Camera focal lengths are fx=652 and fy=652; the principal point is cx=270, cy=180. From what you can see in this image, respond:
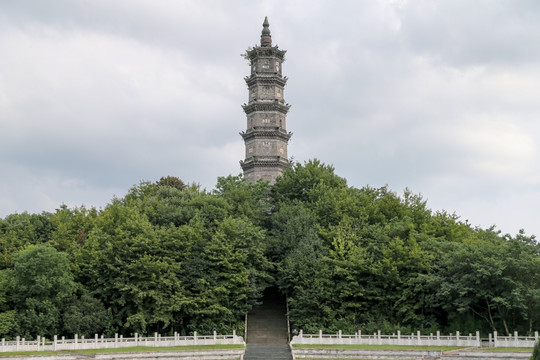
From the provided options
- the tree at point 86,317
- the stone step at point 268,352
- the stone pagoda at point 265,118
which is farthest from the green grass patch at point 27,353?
the stone pagoda at point 265,118

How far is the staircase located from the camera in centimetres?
3928

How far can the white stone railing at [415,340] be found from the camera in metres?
37.9

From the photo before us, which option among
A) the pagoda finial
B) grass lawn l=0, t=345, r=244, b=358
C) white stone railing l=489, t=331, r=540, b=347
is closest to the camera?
grass lawn l=0, t=345, r=244, b=358

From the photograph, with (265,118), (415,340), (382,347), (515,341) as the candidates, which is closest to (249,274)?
(382,347)

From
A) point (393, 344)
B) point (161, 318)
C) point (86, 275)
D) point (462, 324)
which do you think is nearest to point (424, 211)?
point (462, 324)

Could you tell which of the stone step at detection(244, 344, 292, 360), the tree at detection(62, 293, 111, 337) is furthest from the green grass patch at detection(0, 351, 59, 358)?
the stone step at detection(244, 344, 292, 360)

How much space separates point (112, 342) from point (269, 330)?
1239 cm

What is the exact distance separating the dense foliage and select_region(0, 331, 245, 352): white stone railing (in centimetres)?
197

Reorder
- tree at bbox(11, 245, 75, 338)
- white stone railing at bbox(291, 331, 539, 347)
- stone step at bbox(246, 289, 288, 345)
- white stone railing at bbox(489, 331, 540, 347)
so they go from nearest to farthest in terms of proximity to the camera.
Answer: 1. white stone railing at bbox(489, 331, 540, 347)
2. white stone railing at bbox(291, 331, 539, 347)
3. tree at bbox(11, 245, 75, 338)
4. stone step at bbox(246, 289, 288, 345)

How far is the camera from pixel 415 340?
3962 centimetres

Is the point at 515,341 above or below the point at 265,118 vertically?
below

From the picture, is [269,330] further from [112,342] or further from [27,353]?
[27,353]

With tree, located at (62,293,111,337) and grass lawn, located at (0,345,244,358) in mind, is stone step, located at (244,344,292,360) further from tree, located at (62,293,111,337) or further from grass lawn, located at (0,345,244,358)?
tree, located at (62,293,111,337)

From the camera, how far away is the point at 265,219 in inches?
2240
